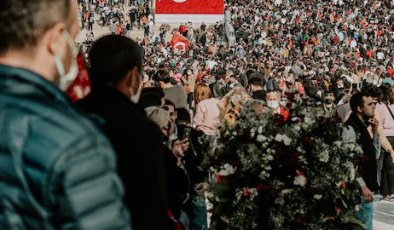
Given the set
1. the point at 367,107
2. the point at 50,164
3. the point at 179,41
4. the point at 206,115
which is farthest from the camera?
the point at 179,41

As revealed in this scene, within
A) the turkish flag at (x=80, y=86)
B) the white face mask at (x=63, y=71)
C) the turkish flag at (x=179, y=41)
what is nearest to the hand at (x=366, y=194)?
the turkish flag at (x=80, y=86)

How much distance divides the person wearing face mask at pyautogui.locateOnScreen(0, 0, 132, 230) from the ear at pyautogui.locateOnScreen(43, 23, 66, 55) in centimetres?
9

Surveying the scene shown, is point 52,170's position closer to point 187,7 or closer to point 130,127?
point 130,127

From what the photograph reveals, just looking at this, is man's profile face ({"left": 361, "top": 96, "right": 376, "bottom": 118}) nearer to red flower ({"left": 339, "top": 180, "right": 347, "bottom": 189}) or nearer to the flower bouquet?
the flower bouquet

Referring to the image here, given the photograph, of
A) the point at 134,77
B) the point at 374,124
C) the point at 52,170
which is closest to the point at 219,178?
the point at 374,124

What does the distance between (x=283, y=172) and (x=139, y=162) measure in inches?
126

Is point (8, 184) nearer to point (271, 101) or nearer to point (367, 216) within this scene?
point (367, 216)

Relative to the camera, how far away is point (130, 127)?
221cm

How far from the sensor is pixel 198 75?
1980 cm

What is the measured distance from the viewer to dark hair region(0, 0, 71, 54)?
5.31 feet

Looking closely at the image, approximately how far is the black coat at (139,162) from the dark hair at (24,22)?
0.44 meters

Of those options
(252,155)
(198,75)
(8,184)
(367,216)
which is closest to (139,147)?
(8,184)

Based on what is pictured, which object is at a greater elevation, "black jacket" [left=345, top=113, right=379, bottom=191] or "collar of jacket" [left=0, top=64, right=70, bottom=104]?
"collar of jacket" [left=0, top=64, right=70, bottom=104]

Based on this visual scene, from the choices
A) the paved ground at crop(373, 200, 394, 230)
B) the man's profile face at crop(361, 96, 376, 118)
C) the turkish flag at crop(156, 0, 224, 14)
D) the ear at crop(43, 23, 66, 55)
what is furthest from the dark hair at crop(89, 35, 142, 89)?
the turkish flag at crop(156, 0, 224, 14)
